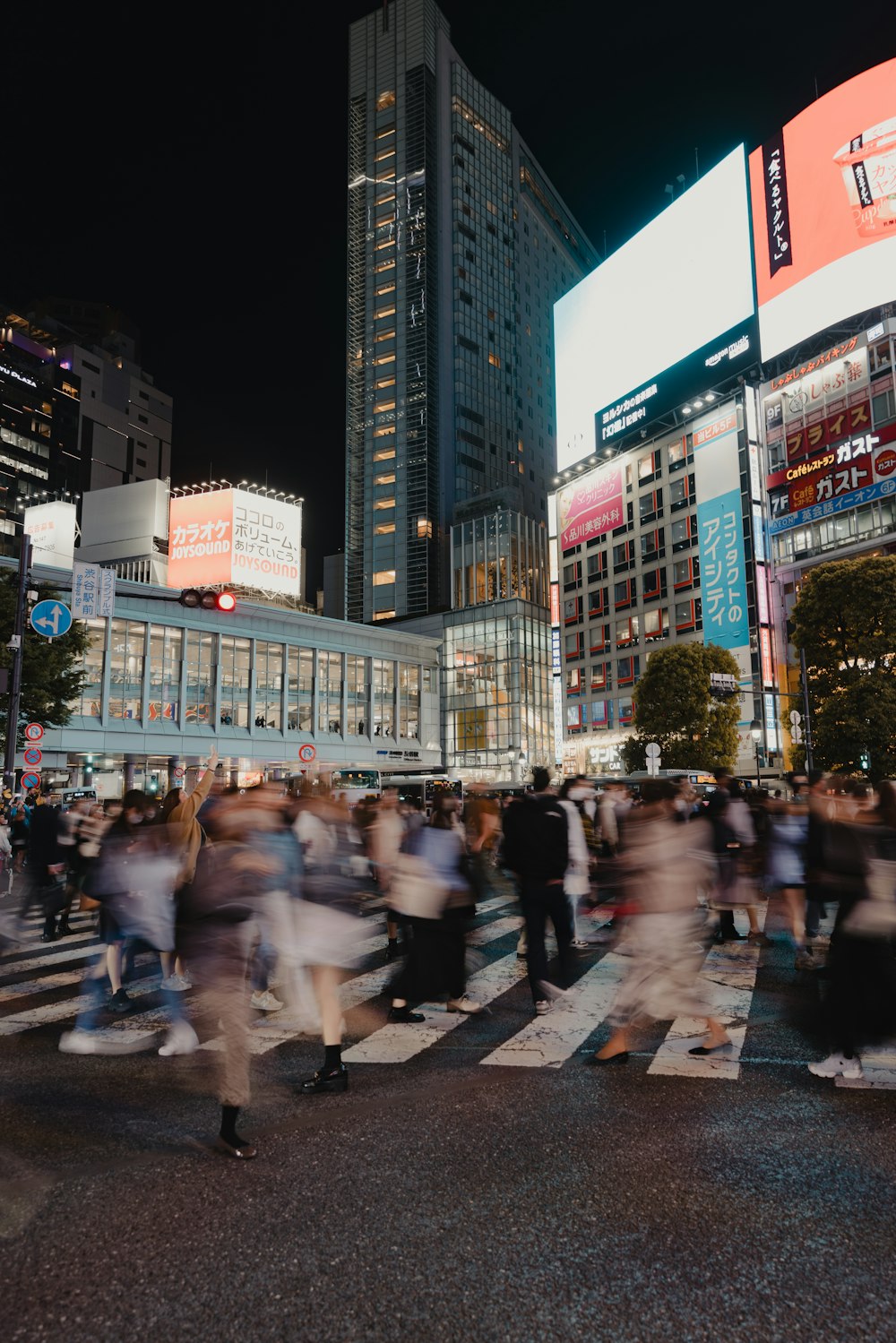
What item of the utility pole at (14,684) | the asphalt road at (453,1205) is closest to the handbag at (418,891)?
the asphalt road at (453,1205)

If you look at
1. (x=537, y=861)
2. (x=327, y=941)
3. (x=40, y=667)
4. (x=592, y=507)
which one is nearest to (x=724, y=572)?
(x=592, y=507)

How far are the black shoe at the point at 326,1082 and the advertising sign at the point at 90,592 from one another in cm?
1741

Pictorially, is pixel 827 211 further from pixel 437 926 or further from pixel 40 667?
pixel 437 926

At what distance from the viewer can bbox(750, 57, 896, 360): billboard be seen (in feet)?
157

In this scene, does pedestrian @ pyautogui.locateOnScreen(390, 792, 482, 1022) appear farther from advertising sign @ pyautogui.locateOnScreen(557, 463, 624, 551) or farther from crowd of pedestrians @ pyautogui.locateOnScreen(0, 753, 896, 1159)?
advertising sign @ pyautogui.locateOnScreen(557, 463, 624, 551)

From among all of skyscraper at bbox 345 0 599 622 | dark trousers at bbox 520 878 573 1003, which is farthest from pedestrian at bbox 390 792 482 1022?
skyscraper at bbox 345 0 599 622

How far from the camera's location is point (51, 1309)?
122 inches

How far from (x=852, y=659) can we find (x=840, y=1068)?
118 ft

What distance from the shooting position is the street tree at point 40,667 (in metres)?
30.2

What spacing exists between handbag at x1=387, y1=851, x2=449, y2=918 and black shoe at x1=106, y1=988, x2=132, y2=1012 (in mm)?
3023

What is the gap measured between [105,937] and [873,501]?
50912mm

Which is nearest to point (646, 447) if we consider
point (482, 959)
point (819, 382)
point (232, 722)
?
point (819, 382)

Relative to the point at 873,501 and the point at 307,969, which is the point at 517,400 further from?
the point at 307,969

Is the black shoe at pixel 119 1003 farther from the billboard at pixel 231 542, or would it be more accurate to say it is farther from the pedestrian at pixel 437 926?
the billboard at pixel 231 542
